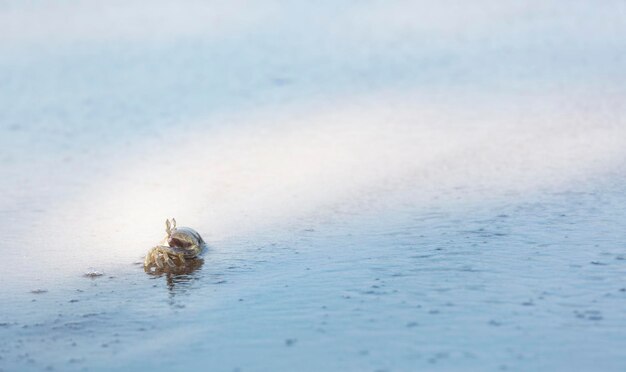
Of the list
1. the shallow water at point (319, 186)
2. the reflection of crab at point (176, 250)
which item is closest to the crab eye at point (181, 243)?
the reflection of crab at point (176, 250)

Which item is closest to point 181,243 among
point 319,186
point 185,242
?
point 185,242

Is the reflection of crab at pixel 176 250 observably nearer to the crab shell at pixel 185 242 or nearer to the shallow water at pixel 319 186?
the crab shell at pixel 185 242

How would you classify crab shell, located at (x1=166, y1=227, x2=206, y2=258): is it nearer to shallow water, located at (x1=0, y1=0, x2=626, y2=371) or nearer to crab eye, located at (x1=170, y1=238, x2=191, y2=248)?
crab eye, located at (x1=170, y1=238, x2=191, y2=248)

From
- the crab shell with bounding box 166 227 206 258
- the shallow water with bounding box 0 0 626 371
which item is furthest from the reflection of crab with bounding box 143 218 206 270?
the shallow water with bounding box 0 0 626 371

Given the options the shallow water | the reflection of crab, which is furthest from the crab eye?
the shallow water

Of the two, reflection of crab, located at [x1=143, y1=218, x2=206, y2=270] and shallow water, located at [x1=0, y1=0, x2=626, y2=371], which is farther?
reflection of crab, located at [x1=143, y1=218, x2=206, y2=270]

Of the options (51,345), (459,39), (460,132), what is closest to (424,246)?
(51,345)
